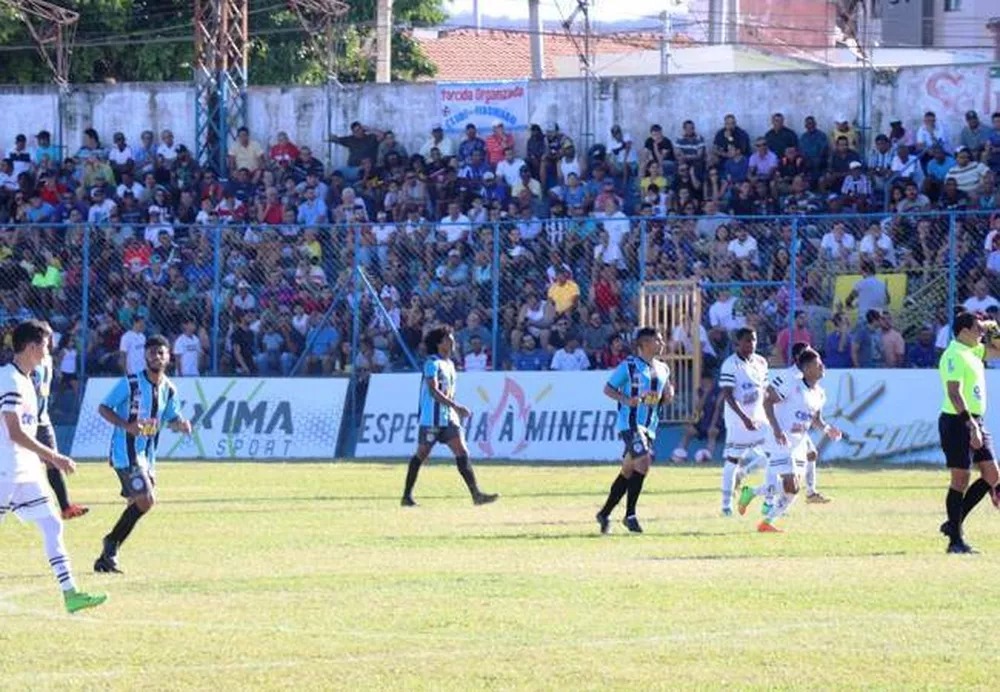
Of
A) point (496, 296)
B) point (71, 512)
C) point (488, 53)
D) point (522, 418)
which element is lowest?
point (522, 418)

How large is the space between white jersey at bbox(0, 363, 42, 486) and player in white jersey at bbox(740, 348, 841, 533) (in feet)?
25.6

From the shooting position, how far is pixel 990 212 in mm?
29172

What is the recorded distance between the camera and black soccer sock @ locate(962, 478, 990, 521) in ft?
54.9

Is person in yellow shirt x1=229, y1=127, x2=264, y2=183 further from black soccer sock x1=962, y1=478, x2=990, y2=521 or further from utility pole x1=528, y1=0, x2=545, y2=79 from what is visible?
black soccer sock x1=962, y1=478, x2=990, y2=521

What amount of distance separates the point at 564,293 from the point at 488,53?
135ft

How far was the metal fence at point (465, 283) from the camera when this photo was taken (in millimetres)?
30516

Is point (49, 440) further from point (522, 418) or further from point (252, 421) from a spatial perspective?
point (252, 421)

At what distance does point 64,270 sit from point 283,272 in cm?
418

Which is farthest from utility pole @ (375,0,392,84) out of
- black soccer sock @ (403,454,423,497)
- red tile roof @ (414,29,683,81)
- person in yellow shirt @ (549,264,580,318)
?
black soccer sock @ (403,454,423,497)

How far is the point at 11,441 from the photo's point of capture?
1303cm

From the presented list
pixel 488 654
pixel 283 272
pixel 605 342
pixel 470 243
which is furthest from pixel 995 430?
pixel 488 654

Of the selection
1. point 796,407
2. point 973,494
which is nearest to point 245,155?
point 796,407

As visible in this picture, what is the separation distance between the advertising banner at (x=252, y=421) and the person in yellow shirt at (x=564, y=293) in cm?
387

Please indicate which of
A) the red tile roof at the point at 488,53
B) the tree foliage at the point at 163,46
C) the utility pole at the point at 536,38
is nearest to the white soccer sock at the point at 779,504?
the tree foliage at the point at 163,46
